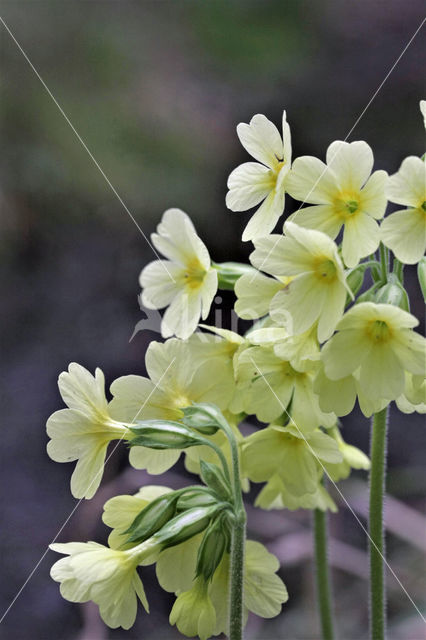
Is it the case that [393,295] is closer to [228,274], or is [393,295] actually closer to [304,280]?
[304,280]

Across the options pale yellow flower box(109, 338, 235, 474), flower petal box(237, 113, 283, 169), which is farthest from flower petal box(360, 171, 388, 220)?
pale yellow flower box(109, 338, 235, 474)

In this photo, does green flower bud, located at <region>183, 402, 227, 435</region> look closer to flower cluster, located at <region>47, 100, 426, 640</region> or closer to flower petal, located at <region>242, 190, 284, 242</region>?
flower cluster, located at <region>47, 100, 426, 640</region>

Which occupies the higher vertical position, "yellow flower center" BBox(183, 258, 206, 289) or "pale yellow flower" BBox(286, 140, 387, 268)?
"pale yellow flower" BBox(286, 140, 387, 268)

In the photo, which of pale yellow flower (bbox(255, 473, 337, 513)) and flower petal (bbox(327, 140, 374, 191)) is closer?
flower petal (bbox(327, 140, 374, 191))

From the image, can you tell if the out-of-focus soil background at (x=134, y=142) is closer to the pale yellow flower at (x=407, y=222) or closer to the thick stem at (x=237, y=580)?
the thick stem at (x=237, y=580)

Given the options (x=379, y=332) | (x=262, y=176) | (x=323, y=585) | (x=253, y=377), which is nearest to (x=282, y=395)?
(x=253, y=377)

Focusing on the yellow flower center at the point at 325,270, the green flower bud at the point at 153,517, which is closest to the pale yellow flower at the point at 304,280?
the yellow flower center at the point at 325,270
